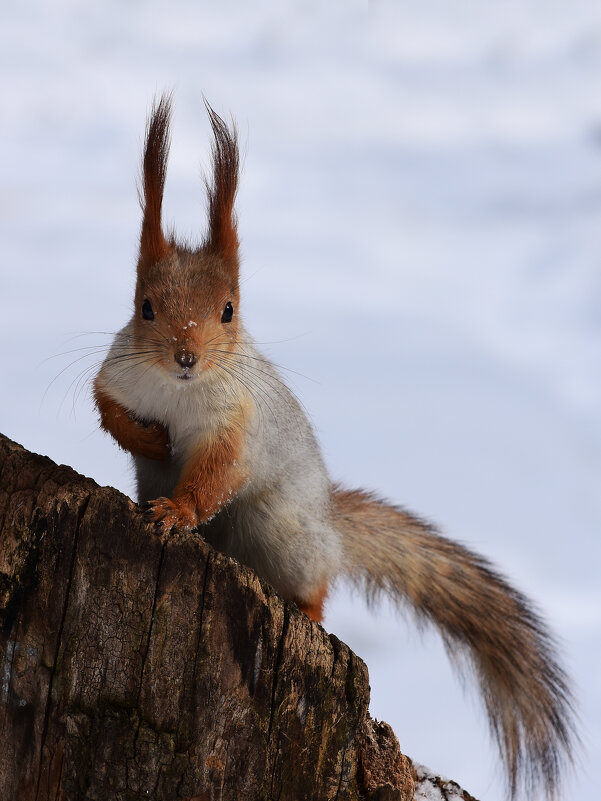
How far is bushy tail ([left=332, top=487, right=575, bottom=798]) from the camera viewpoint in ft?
11.1

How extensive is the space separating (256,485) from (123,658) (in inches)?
33.8

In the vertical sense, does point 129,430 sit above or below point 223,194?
below

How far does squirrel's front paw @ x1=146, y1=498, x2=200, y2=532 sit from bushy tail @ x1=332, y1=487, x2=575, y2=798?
109 cm

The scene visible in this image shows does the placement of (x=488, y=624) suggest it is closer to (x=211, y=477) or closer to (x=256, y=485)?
(x=256, y=485)

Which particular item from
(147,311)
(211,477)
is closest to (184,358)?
(147,311)

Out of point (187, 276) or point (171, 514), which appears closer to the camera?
point (171, 514)

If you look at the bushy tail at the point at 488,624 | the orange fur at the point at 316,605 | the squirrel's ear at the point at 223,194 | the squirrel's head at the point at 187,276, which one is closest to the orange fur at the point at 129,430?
the squirrel's head at the point at 187,276

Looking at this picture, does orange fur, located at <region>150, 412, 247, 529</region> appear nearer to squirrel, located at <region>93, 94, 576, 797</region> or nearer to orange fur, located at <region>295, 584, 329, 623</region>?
squirrel, located at <region>93, 94, 576, 797</region>

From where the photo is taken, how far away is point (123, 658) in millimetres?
2156

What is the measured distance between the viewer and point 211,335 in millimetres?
2539

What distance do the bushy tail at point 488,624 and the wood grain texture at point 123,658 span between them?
1292mm

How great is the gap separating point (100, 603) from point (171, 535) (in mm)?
218

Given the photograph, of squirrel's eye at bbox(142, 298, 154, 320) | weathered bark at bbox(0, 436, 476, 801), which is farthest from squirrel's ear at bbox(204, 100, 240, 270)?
weathered bark at bbox(0, 436, 476, 801)

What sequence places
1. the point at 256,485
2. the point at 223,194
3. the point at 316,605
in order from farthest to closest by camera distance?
1. the point at 316,605
2. the point at 256,485
3. the point at 223,194
